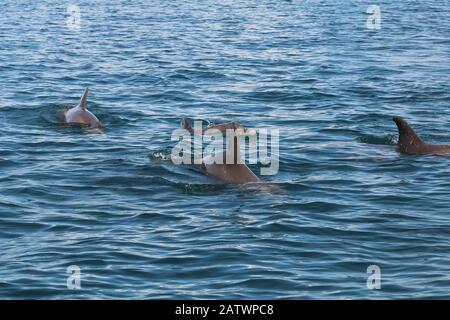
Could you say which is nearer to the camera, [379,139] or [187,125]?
[379,139]

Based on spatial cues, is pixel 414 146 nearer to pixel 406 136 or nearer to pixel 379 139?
pixel 406 136

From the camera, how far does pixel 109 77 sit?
2920 centimetres

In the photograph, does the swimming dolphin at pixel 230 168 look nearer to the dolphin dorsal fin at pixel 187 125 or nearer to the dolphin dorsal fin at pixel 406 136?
the dolphin dorsal fin at pixel 406 136

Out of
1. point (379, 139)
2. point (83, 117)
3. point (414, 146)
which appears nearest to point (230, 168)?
point (414, 146)

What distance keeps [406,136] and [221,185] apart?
435cm

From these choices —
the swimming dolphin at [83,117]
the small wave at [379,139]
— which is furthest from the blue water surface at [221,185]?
the swimming dolphin at [83,117]

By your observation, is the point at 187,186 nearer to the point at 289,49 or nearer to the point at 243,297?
the point at 243,297

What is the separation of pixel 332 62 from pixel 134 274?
20.9 metres

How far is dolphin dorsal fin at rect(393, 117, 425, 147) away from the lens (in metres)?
18.5

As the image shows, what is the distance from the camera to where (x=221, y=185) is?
16.0 m

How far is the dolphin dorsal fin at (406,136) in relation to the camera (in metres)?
18.5

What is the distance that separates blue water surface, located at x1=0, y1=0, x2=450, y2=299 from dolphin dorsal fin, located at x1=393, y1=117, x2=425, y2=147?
0.36 metres

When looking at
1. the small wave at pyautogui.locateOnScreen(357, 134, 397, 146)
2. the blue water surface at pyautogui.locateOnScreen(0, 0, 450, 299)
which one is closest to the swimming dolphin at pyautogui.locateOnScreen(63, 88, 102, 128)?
the blue water surface at pyautogui.locateOnScreen(0, 0, 450, 299)

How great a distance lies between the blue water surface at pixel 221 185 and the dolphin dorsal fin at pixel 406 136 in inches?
14.0
